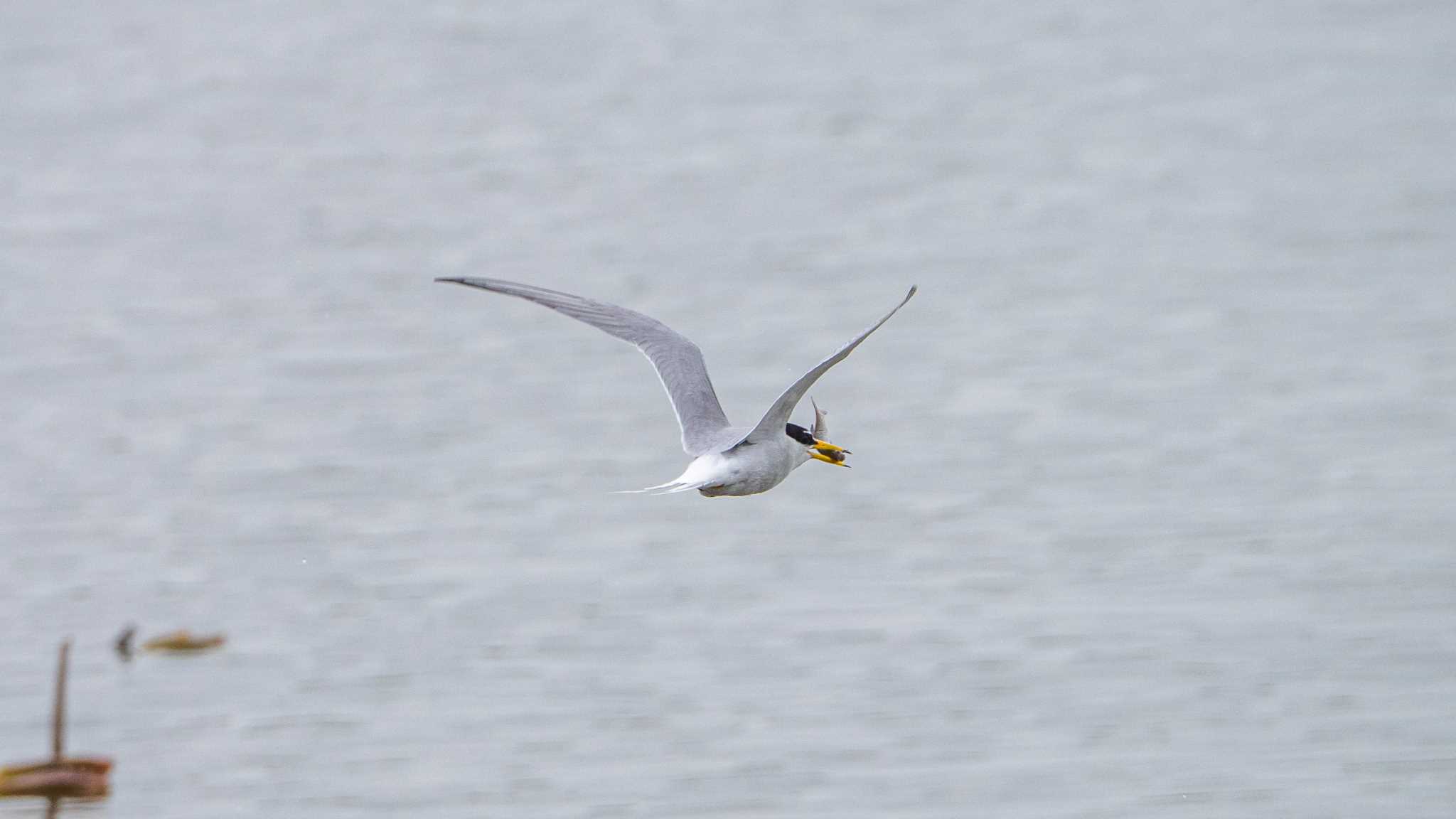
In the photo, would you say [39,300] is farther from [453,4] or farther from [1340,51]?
[1340,51]

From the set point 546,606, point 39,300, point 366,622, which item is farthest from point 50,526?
point 39,300

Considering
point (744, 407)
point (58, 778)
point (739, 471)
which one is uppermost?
point (739, 471)

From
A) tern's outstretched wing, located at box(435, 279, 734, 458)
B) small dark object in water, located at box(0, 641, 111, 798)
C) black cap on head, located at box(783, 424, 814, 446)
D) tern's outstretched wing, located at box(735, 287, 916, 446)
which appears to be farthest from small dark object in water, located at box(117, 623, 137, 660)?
tern's outstretched wing, located at box(735, 287, 916, 446)

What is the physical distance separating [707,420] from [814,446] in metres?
0.88

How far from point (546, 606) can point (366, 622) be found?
2.00m

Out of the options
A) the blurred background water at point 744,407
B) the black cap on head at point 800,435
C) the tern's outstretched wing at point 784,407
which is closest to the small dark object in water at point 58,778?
the blurred background water at point 744,407

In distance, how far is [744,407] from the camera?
25203 mm

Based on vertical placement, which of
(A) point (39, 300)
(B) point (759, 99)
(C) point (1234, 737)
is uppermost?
(B) point (759, 99)

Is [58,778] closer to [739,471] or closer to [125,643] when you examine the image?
[125,643]

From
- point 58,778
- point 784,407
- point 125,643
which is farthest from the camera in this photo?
point 125,643

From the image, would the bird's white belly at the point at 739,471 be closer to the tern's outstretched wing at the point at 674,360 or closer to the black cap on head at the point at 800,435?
the black cap on head at the point at 800,435

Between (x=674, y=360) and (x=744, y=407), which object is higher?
(x=674, y=360)

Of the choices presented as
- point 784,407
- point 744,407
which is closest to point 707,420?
point 784,407

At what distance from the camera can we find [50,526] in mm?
25953
